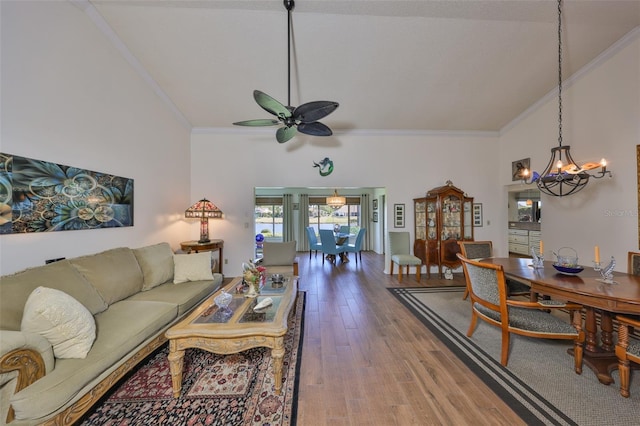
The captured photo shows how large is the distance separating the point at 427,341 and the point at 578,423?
1.10m

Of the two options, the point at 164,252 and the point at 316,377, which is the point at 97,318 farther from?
the point at 316,377

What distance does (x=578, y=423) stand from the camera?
150cm

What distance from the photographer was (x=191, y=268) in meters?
3.14

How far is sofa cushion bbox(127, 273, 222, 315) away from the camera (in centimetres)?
249

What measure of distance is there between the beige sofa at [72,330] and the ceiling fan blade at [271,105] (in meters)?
2.13

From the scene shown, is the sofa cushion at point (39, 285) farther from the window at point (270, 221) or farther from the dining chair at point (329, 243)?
the window at point (270, 221)

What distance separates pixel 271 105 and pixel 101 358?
239 centimetres

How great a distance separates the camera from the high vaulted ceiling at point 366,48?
2600 mm

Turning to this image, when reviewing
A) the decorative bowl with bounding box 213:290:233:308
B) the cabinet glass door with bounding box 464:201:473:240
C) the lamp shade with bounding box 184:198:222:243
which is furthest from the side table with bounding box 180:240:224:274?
the cabinet glass door with bounding box 464:201:473:240

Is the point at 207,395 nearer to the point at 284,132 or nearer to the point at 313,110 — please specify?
the point at 313,110

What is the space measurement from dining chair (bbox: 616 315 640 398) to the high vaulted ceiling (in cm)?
313

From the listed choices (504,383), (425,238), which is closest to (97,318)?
(504,383)

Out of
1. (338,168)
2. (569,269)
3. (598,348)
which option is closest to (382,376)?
(598,348)

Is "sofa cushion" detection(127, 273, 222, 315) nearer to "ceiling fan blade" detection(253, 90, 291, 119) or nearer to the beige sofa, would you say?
the beige sofa
